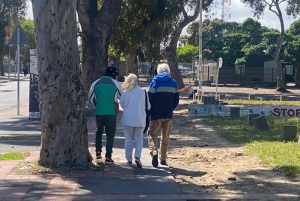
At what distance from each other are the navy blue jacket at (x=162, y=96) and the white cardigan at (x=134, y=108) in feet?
0.91

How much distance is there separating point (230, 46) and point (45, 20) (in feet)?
153

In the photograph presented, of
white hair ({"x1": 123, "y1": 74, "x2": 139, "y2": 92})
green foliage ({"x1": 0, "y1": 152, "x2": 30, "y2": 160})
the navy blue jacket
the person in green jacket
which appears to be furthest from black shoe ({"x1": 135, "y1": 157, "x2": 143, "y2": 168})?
green foliage ({"x1": 0, "y1": 152, "x2": 30, "y2": 160})

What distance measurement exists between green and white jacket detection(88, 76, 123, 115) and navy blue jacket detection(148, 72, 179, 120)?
2.14 feet

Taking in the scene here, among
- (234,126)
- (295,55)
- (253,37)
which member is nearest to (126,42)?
(234,126)

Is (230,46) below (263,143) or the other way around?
the other way around

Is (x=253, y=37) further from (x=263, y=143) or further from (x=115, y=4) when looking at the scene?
(x=263, y=143)

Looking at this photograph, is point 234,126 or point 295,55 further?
point 295,55

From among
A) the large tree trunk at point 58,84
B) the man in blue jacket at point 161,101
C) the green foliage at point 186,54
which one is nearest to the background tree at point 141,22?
the man in blue jacket at point 161,101

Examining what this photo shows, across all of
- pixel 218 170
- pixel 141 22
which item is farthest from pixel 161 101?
pixel 141 22

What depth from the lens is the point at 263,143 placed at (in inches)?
512

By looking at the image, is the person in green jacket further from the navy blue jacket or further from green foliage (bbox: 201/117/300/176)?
green foliage (bbox: 201/117/300/176)

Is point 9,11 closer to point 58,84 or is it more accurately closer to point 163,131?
point 163,131

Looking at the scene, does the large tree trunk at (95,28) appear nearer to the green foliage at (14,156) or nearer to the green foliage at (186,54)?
the green foliage at (14,156)

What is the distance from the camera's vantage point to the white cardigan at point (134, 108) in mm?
9984
